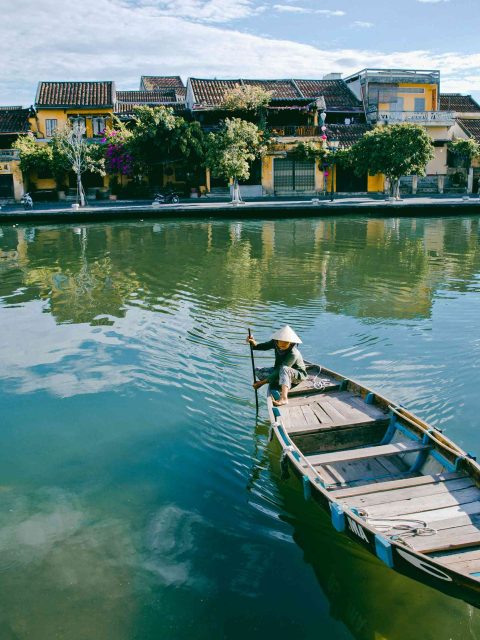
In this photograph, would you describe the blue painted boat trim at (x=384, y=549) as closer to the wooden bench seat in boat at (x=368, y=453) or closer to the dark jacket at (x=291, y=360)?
the wooden bench seat in boat at (x=368, y=453)

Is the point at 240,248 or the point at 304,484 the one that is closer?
the point at 304,484

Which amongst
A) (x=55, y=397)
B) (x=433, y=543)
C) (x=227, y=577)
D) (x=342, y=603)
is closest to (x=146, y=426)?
(x=55, y=397)

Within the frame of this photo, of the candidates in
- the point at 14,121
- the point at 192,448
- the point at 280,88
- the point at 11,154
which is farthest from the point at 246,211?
the point at 192,448

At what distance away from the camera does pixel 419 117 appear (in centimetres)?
3834

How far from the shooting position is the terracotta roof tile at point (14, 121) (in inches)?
1421

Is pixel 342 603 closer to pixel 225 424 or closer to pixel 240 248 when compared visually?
pixel 225 424

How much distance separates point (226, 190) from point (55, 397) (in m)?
30.1

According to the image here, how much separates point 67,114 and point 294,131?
13452 mm

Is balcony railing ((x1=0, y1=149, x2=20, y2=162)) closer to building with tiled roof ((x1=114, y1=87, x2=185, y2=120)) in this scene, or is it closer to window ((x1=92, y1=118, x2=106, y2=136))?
window ((x1=92, y1=118, x2=106, y2=136))

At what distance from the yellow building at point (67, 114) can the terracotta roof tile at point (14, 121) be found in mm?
459

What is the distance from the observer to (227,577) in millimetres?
5055

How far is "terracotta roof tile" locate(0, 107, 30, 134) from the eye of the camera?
1421 inches

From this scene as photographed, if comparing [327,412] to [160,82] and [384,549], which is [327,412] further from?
[160,82]

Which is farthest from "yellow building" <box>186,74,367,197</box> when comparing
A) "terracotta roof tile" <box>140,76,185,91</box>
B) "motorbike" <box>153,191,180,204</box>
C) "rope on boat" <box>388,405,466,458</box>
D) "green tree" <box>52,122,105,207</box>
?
"rope on boat" <box>388,405,466,458</box>
